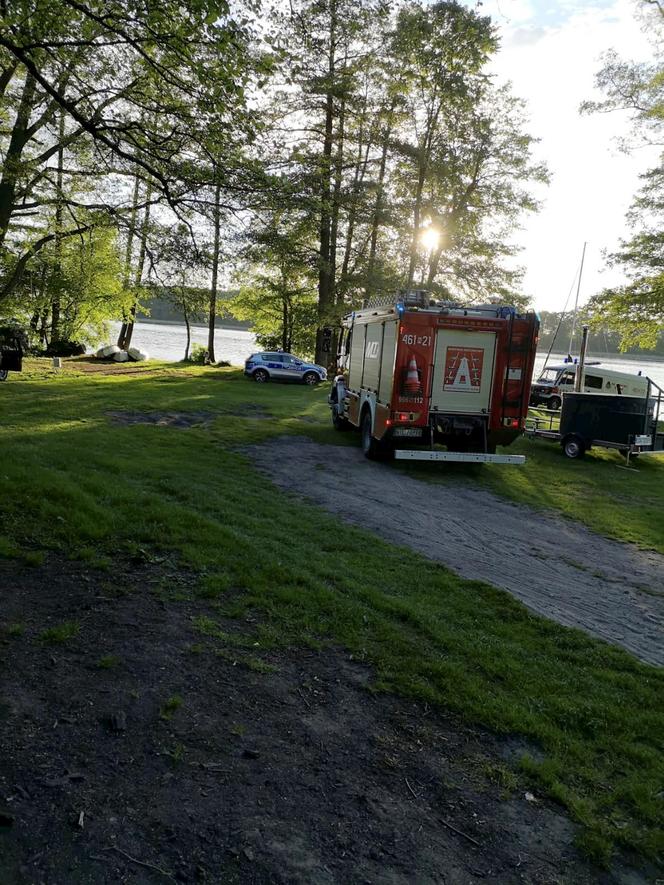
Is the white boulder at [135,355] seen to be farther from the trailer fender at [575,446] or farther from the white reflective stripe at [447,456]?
the white reflective stripe at [447,456]

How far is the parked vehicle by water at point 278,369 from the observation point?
102 ft

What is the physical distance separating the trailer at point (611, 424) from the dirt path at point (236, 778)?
13294 millimetres

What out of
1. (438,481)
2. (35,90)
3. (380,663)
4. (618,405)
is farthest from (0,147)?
(380,663)

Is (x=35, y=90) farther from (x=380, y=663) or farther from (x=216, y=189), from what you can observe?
(x=380, y=663)

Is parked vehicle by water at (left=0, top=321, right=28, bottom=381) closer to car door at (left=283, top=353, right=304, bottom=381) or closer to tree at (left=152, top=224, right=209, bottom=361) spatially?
car door at (left=283, top=353, right=304, bottom=381)

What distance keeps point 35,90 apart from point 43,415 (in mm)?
7218

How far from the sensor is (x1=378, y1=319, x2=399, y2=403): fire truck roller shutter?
11.9m

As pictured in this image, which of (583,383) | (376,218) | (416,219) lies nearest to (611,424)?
(583,383)

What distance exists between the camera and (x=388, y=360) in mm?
12188

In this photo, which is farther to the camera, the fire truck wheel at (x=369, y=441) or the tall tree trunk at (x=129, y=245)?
the fire truck wheel at (x=369, y=441)

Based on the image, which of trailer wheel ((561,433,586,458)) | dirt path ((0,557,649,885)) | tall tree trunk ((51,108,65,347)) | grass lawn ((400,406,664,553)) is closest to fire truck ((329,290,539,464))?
grass lawn ((400,406,664,553))

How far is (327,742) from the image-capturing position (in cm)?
331

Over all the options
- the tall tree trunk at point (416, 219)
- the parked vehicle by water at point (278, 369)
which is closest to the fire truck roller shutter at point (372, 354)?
the tall tree trunk at point (416, 219)

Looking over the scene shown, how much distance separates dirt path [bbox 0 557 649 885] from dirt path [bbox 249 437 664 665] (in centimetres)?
257
